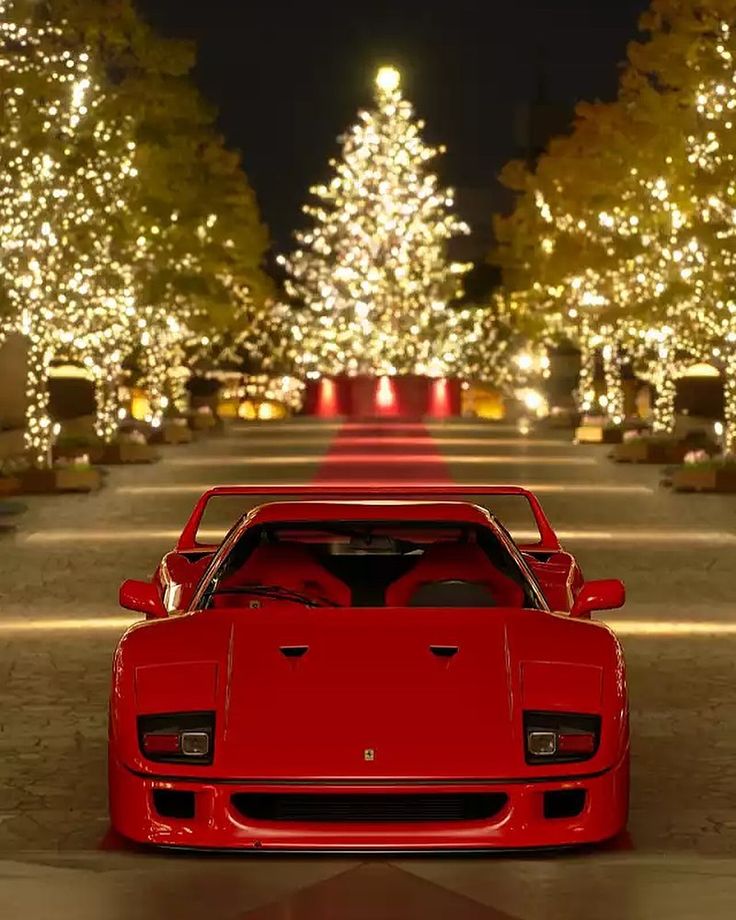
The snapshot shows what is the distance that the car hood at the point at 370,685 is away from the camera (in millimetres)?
8852

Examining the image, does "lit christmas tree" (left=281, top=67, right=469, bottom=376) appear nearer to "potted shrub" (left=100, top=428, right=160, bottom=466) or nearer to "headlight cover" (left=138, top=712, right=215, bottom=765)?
"potted shrub" (left=100, top=428, right=160, bottom=466)

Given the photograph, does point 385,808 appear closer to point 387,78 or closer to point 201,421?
point 201,421

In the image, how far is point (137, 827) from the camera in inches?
355

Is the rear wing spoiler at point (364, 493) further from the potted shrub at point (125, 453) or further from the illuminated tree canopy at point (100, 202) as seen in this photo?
the potted shrub at point (125, 453)

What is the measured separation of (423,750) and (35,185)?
34.8 m

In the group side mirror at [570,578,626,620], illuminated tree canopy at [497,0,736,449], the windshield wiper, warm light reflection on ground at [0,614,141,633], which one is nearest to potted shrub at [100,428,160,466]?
illuminated tree canopy at [497,0,736,449]

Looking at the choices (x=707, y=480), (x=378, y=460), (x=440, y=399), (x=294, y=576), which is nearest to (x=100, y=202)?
(x=378, y=460)

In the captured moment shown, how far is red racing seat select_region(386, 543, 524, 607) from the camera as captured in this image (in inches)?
428

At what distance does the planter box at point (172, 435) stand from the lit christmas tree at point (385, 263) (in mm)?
40544

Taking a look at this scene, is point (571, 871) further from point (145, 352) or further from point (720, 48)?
point (145, 352)

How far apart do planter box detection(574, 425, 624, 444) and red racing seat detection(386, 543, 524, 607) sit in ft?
175

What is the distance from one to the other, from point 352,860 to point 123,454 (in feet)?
143

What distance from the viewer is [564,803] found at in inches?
353

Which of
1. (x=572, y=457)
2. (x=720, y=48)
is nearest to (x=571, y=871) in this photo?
(x=720, y=48)
